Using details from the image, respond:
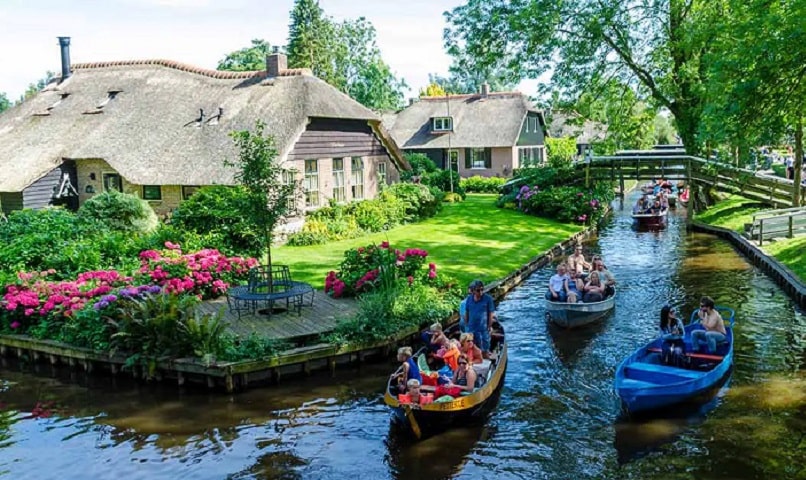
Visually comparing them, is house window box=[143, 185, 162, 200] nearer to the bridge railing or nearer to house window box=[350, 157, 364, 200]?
house window box=[350, 157, 364, 200]

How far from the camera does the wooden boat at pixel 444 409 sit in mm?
12133

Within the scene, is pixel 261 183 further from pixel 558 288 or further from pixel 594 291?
pixel 594 291

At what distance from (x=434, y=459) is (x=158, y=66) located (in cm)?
3012

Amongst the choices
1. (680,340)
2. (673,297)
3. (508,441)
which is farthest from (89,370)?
(673,297)

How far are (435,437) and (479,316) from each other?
319 centimetres

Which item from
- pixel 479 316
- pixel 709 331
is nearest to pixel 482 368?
pixel 479 316

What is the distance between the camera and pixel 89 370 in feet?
54.9

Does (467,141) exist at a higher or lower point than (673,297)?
higher

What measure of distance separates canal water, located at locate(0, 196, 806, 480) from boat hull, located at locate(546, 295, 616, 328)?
1.52ft

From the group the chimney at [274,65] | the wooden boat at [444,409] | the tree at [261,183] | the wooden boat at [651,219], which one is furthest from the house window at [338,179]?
the wooden boat at [444,409]

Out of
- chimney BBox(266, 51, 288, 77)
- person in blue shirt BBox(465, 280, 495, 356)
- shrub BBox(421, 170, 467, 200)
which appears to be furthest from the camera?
shrub BBox(421, 170, 467, 200)

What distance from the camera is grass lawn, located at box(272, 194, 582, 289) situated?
79.0ft

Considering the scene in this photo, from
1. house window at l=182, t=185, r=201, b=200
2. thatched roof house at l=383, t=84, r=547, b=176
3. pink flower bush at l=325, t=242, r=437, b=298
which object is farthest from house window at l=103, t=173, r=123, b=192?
thatched roof house at l=383, t=84, r=547, b=176

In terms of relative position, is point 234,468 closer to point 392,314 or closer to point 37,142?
point 392,314
